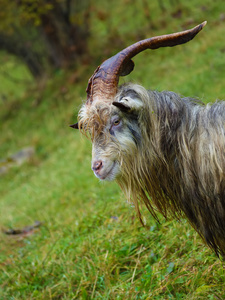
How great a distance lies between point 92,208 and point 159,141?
106 inches

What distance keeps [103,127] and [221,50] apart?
22.7 feet

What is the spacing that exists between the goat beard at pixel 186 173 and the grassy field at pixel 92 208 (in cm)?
66

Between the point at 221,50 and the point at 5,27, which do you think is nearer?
the point at 221,50

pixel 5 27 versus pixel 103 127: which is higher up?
pixel 5 27

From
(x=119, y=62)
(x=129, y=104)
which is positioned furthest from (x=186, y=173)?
(x=119, y=62)

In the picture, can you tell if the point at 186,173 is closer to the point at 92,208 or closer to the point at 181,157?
the point at 181,157

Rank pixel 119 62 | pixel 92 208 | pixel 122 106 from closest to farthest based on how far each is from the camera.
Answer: pixel 122 106 → pixel 119 62 → pixel 92 208

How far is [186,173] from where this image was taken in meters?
2.88

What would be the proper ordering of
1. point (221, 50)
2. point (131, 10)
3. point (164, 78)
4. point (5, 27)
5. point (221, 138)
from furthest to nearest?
point (131, 10)
point (5, 27)
point (164, 78)
point (221, 50)
point (221, 138)

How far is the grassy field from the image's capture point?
365cm

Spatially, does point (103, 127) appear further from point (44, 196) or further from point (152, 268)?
point (44, 196)

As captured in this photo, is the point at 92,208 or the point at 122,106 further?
the point at 92,208

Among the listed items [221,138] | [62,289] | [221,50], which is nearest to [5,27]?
[221,50]

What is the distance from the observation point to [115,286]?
12.0 feet
